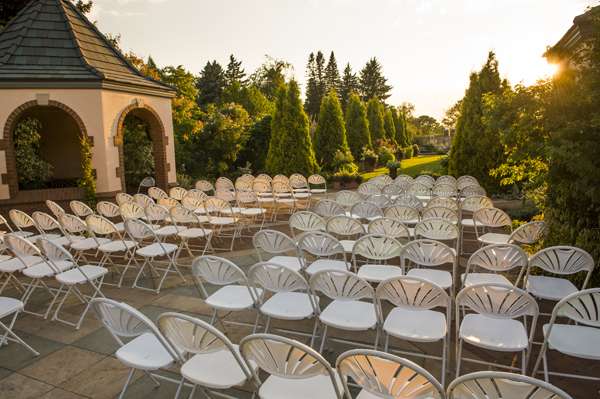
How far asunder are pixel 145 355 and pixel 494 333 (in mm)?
2635

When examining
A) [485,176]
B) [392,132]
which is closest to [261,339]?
[485,176]

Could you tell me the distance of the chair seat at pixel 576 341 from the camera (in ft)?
9.85

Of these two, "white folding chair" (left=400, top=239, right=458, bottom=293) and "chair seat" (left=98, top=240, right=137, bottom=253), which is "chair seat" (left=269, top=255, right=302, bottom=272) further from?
"chair seat" (left=98, top=240, right=137, bottom=253)

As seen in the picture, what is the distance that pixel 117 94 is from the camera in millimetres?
11648

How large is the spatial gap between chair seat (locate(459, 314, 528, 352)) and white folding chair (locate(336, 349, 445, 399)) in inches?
47.3

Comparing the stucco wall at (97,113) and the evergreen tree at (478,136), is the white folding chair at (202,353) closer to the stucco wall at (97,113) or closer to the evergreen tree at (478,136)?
the stucco wall at (97,113)

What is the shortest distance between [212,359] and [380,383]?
1273 mm

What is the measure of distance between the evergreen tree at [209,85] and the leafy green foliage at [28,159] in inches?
1612

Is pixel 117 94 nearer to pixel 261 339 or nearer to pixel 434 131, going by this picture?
pixel 261 339

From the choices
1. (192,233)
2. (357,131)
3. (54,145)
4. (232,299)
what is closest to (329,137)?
(357,131)

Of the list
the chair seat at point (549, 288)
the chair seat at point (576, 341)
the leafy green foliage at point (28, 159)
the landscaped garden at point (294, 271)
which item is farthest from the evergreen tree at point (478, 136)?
the leafy green foliage at point (28, 159)

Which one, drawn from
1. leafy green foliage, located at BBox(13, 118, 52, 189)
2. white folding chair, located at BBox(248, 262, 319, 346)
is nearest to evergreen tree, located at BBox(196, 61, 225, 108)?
leafy green foliage, located at BBox(13, 118, 52, 189)

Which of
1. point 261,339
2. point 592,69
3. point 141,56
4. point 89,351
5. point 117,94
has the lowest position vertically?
point 89,351

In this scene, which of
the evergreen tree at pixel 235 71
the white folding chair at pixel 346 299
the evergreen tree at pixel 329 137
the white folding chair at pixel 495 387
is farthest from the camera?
the evergreen tree at pixel 235 71
